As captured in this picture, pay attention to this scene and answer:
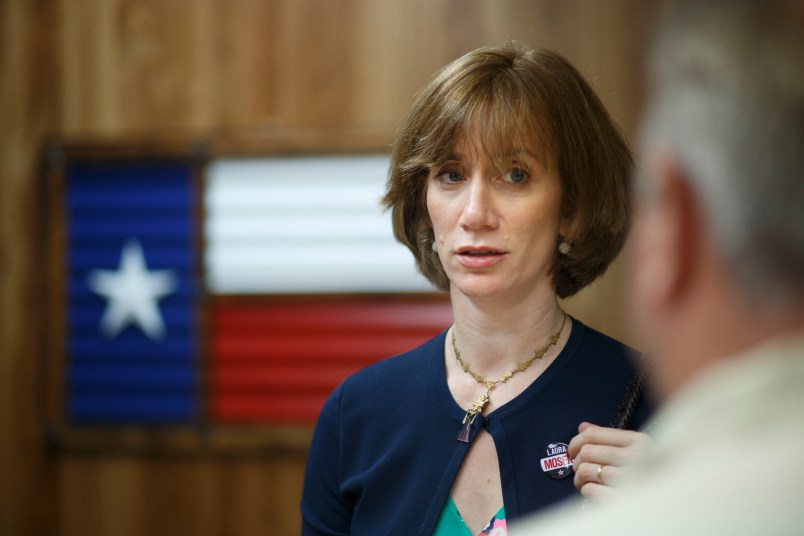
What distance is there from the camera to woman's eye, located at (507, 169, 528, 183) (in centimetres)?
164

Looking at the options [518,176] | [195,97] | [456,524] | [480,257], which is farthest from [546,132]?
[195,97]

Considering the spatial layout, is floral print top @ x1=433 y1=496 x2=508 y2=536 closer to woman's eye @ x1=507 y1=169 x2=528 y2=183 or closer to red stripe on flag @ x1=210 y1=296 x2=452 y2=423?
woman's eye @ x1=507 y1=169 x2=528 y2=183

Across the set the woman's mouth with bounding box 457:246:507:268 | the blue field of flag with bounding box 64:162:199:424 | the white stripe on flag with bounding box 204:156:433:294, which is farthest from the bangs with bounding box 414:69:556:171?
the blue field of flag with bounding box 64:162:199:424

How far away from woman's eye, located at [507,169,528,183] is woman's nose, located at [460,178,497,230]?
0.04 meters

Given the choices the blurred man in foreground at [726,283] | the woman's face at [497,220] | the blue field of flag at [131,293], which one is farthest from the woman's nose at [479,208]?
the blue field of flag at [131,293]

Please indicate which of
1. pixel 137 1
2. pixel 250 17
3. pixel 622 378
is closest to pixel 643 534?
pixel 622 378

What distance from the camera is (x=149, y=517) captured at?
154 inches

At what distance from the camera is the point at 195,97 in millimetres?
3932

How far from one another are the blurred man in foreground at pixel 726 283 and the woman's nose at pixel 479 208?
95 centimetres

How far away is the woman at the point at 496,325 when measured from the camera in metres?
1.60

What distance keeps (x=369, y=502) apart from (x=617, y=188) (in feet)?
2.33

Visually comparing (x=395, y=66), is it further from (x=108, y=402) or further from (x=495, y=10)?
(x=108, y=402)

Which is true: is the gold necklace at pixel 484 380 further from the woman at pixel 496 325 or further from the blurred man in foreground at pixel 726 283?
the blurred man in foreground at pixel 726 283

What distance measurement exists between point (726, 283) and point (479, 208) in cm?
102
